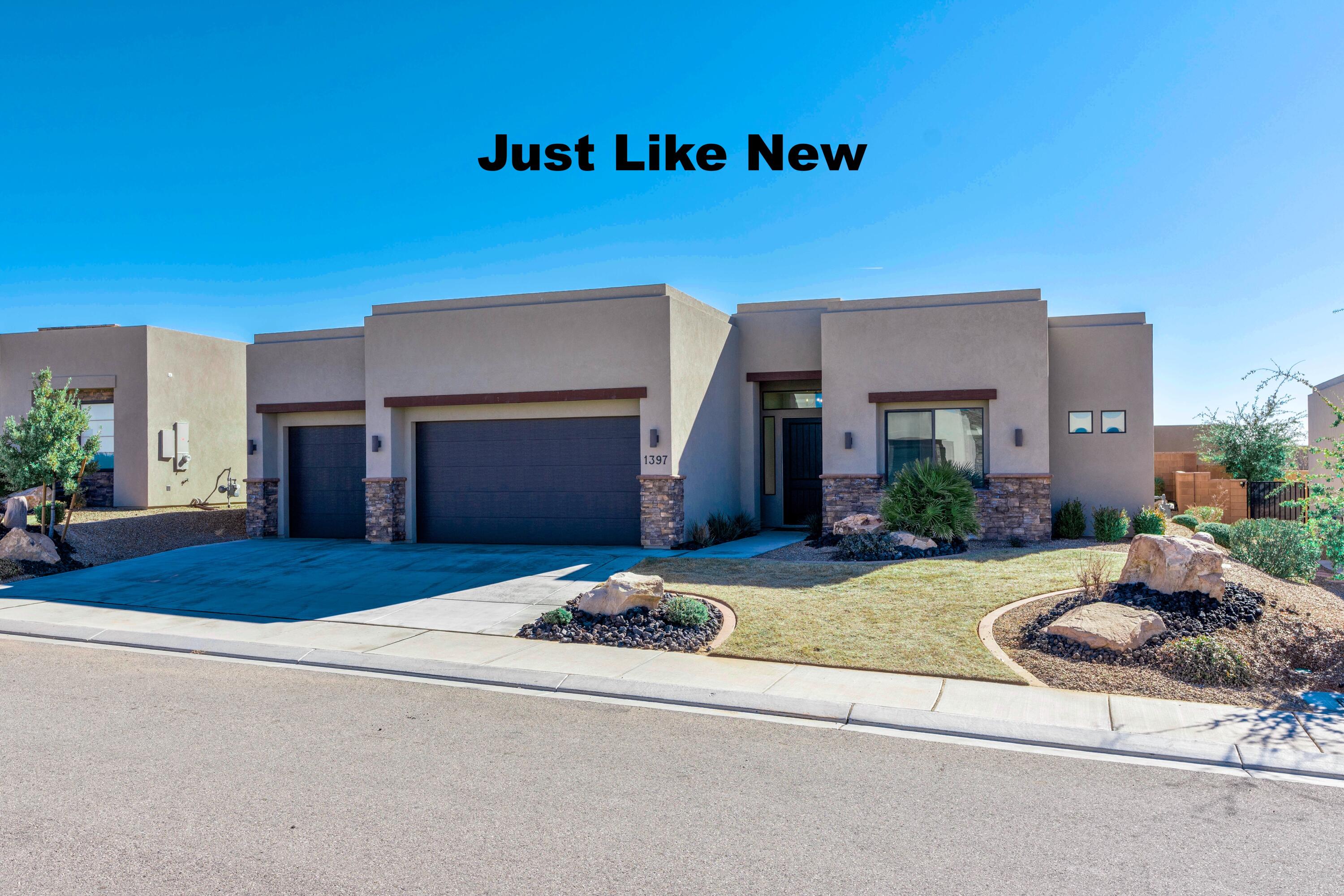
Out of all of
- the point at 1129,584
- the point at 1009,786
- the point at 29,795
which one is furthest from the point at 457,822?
the point at 1129,584

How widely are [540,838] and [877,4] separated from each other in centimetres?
1146

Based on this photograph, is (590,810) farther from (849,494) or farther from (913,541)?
(849,494)

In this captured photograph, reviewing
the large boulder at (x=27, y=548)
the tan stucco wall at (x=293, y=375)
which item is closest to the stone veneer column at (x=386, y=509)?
the tan stucco wall at (x=293, y=375)

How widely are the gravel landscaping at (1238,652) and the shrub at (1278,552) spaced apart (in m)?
1.47

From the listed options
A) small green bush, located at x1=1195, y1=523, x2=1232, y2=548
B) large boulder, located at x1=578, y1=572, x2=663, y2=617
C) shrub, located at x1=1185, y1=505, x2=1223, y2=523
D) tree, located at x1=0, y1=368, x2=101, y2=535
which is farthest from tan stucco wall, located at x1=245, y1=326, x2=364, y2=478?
shrub, located at x1=1185, y1=505, x2=1223, y2=523

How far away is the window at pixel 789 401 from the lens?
18.8 m

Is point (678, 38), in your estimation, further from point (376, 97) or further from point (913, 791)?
point (913, 791)

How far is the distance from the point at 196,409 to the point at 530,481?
12.6m

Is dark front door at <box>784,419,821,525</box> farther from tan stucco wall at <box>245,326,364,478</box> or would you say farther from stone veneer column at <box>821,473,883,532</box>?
tan stucco wall at <box>245,326,364,478</box>

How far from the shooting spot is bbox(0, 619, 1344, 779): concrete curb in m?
5.71

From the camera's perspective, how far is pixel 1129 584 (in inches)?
362

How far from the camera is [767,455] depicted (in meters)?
18.9

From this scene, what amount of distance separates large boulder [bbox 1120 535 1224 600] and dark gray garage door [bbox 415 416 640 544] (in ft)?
28.6

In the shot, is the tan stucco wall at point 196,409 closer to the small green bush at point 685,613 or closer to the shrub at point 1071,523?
the small green bush at point 685,613
